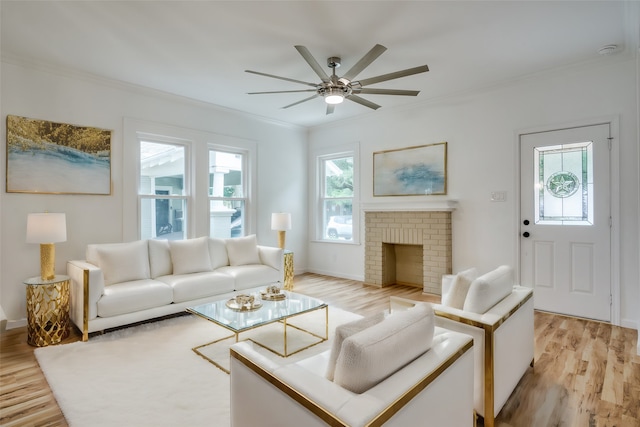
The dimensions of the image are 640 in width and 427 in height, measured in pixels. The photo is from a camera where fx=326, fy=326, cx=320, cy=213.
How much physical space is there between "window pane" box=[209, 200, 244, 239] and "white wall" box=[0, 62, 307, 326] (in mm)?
285

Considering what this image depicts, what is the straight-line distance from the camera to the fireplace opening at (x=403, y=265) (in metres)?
5.18

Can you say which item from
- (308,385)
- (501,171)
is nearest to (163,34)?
(308,385)

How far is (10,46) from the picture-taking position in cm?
314

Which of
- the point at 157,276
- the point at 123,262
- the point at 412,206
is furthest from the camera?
the point at 412,206

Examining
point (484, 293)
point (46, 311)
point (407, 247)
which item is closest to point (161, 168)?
point (46, 311)

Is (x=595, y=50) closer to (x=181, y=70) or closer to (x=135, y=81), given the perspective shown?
(x=181, y=70)

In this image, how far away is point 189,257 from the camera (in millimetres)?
4043

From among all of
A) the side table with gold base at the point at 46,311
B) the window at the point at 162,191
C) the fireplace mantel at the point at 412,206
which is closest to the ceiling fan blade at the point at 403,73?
the fireplace mantel at the point at 412,206

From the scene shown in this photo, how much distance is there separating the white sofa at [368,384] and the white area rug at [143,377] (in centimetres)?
82

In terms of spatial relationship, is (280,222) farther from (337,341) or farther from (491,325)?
(337,341)

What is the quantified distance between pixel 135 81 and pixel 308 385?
168 inches

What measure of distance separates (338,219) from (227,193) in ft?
6.70

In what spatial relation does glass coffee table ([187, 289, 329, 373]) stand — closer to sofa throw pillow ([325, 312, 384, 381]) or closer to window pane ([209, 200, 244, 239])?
sofa throw pillow ([325, 312, 384, 381])

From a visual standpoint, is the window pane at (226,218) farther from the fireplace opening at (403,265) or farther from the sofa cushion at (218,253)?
the fireplace opening at (403,265)
